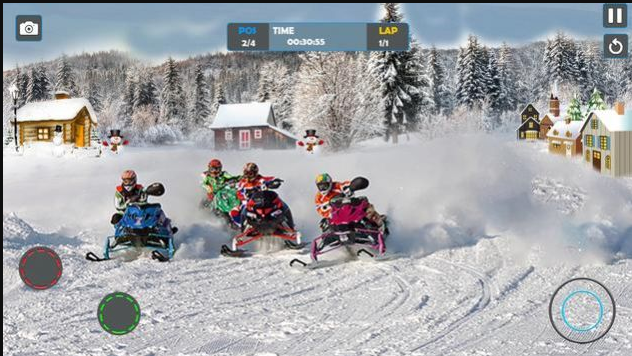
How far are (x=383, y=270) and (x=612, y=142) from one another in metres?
4.32

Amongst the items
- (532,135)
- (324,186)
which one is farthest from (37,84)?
(532,135)

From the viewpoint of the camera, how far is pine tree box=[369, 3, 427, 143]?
21156 mm

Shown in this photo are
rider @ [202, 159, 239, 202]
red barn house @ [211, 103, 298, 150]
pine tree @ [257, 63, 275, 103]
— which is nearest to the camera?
rider @ [202, 159, 239, 202]

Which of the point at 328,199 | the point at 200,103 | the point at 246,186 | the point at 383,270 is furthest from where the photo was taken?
the point at 200,103

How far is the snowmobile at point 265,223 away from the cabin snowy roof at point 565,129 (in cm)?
522

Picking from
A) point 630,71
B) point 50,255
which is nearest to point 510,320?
point 50,255

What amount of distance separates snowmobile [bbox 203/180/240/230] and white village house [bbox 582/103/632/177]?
7.10 m

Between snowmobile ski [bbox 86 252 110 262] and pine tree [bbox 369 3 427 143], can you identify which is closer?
snowmobile ski [bbox 86 252 110 262]

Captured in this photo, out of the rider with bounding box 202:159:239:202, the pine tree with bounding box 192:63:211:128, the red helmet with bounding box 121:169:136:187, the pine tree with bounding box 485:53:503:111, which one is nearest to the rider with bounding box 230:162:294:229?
the rider with bounding box 202:159:239:202

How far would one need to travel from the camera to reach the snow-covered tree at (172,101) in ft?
98.1

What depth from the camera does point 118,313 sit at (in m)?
5.23

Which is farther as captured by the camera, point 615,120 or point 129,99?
point 129,99

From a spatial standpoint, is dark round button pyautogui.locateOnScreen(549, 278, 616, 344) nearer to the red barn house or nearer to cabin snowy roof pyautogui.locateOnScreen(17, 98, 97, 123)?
cabin snowy roof pyautogui.locateOnScreen(17, 98, 97, 123)

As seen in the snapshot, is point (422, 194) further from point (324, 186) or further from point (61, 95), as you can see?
point (61, 95)
